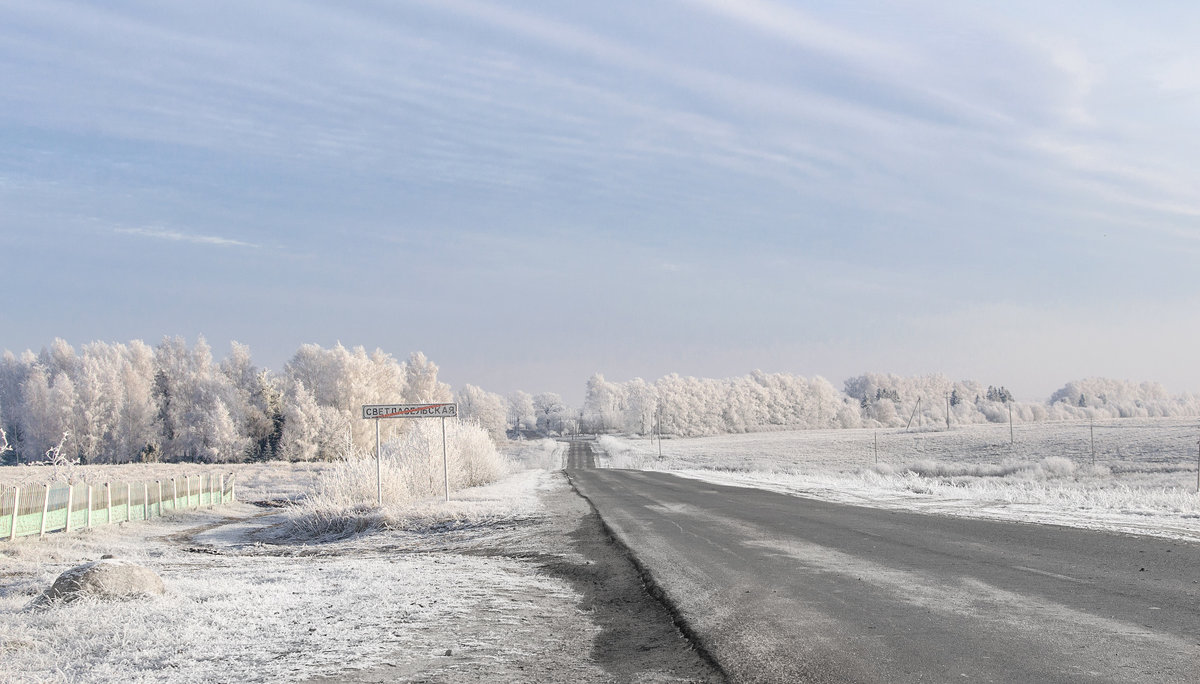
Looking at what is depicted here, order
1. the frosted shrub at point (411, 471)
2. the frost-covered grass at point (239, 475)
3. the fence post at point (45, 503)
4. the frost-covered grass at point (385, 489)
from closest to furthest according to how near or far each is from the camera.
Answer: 1. the fence post at point (45, 503)
2. the frost-covered grass at point (385, 489)
3. the frosted shrub at point (411, 471)
4. the frost-covered grass at point (239, 475)

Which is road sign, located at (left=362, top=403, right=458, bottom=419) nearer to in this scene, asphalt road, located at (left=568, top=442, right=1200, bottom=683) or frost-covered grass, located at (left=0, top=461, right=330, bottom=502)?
asphalt road, located at (left=568, top=442, right=1200, bottom=683)

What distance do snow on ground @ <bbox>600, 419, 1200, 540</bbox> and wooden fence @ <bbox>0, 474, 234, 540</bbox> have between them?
21.2 metres

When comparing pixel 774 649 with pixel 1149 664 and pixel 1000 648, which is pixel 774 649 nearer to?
pixel 1000 648

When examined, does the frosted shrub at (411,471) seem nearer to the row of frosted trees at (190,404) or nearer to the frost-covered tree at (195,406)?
the row of frosted trees at (190,404)

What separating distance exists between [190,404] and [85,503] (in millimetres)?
70624

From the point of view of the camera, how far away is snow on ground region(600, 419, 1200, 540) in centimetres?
1612

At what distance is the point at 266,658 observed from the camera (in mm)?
5836

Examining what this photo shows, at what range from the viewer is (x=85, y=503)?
2269 cm

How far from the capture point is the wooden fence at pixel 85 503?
1925cm

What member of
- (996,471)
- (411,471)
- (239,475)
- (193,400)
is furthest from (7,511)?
(193,400)

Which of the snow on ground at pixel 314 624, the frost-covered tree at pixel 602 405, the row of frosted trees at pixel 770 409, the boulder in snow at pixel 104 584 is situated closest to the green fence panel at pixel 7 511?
the snow on ground at pixel 314 624

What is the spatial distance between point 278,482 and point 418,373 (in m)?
55.7

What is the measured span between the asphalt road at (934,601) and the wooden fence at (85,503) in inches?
625

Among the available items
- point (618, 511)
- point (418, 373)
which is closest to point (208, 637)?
point (618, 511)
